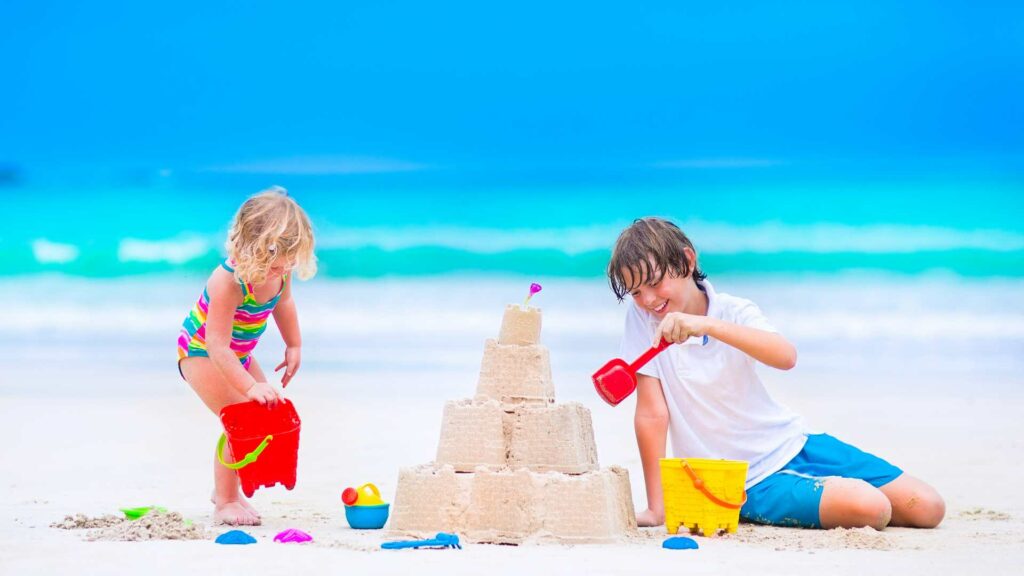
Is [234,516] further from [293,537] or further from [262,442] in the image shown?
[293,537]

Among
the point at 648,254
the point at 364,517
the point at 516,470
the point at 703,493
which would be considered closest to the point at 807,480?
the point at 703,493

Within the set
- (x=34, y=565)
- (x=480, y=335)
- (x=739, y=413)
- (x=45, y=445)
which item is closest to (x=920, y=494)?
(x=739, y=413)

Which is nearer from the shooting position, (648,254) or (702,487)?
(702,487)

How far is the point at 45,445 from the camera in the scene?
22.7 feet

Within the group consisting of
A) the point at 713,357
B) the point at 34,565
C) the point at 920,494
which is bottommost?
the point at 34,565

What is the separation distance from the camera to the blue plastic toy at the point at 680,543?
3793 millimetres

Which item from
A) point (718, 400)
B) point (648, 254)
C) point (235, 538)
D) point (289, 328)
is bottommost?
point (235, 538)

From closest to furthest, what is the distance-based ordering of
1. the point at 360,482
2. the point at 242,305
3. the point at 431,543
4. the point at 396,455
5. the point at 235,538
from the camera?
the point at 431,543, the point at 235,538, the point at 242,305, the point at 360,482, the point at 396,455

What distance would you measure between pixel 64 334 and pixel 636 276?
30.8 feet

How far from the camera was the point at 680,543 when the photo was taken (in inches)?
150

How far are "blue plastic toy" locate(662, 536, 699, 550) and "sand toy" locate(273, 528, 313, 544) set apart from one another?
1.08m

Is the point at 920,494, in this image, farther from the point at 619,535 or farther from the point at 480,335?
the point at 480,335

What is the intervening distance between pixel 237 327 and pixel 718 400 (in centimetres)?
171

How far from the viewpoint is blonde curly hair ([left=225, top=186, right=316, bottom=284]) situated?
4332 mm
